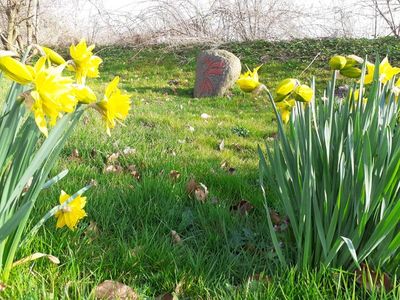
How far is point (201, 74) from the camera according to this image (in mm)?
8336

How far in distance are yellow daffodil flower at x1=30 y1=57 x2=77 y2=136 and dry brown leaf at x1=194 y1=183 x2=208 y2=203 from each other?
4.19 ft

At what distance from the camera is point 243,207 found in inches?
84.0

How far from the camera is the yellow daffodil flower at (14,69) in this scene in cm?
91

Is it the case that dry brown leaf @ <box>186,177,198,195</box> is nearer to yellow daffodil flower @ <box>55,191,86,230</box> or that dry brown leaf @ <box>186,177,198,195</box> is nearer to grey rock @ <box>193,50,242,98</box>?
yellow daffodil flower @ <box>55,191,86,230</box>

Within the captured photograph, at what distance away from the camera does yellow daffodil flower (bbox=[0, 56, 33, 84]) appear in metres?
0.91

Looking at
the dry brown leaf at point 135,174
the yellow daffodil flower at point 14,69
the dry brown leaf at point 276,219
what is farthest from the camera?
the dry brown leaf at point 135,174

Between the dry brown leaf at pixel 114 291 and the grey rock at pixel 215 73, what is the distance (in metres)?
6.90

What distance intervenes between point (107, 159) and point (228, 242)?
1462 millimetres

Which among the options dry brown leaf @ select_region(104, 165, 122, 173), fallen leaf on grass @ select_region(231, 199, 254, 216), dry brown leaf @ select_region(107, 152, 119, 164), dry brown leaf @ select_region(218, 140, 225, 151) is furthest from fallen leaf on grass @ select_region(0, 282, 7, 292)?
dry brown leaf @ select_region(218, 140, 225, 151)

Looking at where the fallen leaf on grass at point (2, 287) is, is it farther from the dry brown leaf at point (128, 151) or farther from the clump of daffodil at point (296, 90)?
the dry brown leaf at point (128, 151)

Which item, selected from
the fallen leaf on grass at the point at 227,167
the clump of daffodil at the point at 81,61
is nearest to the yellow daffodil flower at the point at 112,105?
the clump of daffodil at the point at 81,61

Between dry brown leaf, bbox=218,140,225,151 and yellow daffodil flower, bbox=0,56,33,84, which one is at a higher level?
yellow daffodil flower, bbox=0,56,33,84

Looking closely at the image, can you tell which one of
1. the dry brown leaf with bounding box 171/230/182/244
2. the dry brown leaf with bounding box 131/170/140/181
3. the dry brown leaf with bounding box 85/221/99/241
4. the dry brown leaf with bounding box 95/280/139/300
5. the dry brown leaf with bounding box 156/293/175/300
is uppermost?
the dry brown leaf with bounding box 85/221/99/241

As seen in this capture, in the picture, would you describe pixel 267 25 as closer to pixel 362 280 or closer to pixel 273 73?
pixel 273 73
